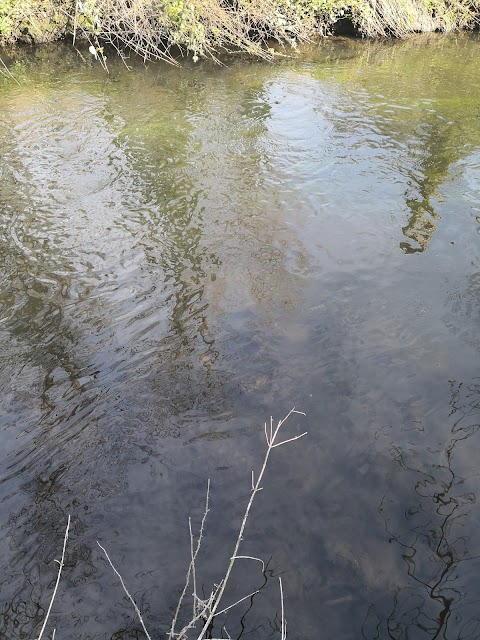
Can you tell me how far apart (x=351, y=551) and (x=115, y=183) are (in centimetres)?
632

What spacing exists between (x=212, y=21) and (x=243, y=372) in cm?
1181

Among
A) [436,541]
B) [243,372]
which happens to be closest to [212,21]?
[243,372]

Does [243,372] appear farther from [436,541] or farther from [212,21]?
[212,21]

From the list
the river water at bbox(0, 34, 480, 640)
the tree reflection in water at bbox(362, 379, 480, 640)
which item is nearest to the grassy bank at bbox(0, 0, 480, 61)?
the river water at bbox(0, 34, 480, 640)

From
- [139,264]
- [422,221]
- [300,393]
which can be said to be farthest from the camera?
[422,221]

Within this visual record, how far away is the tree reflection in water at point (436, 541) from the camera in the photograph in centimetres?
325

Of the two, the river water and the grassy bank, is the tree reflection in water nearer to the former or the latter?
the river water

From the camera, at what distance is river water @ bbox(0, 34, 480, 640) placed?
3453 mm

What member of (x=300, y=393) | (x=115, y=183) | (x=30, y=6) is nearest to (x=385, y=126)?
(x=115, y=183)

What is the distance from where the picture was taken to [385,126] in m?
10.2

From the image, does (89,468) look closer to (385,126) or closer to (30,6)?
(385,126)

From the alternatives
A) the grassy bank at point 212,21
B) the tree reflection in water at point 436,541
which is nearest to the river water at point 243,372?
the tree reflection in water at point 436,541

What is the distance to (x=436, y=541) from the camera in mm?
3676

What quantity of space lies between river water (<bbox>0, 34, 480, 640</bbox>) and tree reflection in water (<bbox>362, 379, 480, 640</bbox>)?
0.04 feet
